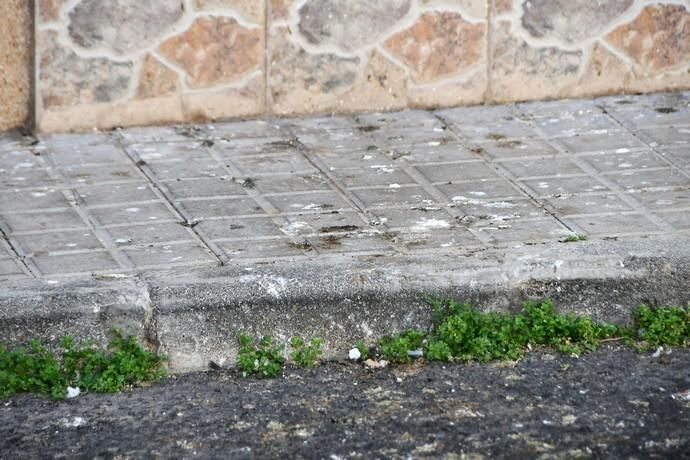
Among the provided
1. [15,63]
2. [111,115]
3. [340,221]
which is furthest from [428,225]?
[15,63]

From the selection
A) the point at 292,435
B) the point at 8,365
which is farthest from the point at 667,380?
the point at 8,365

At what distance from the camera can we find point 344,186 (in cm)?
524

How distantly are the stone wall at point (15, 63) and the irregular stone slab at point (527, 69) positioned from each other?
6.96 ft

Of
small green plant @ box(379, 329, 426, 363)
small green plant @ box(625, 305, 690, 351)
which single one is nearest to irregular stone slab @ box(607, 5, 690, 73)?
small green plant @ box(625, 305, 690, 351)

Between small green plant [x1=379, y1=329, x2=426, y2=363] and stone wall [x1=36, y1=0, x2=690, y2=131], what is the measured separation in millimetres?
2074

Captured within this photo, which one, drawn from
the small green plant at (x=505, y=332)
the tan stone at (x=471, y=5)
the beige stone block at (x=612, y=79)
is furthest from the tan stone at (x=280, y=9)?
the small green plant at (x=505, y=332)

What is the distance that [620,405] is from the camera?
386 centimetres

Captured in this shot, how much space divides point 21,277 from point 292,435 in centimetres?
116

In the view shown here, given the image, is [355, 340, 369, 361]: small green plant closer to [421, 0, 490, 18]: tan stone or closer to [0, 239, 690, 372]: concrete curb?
[0, 239, 690, 372]: concrete curb

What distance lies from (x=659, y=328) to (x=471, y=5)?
90.5 inches

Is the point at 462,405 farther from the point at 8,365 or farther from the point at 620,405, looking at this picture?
the point at 8,365

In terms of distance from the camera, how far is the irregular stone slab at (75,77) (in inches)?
225

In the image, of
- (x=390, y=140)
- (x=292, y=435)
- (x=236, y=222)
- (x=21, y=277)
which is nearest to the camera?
(x=292, y=435)

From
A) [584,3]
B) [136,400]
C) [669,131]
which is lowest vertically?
[136,400]
